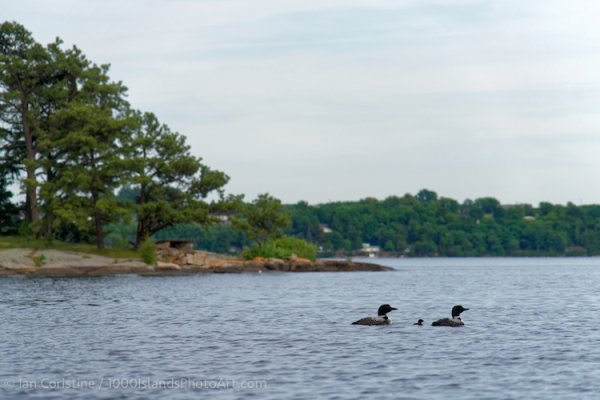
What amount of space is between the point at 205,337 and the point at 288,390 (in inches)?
505

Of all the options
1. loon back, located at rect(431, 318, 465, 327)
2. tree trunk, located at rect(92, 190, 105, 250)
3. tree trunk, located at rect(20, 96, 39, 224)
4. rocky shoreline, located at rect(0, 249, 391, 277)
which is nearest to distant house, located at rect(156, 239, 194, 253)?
rocky shoreline, located at rect(0, 249, 391, 277)

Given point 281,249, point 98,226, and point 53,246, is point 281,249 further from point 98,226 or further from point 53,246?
point 53,246

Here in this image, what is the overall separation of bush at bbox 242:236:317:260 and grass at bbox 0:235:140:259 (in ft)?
62.6

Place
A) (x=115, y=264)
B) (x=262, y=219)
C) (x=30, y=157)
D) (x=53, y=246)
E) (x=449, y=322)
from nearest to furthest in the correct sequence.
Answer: (x=449, y=322) → (x=115, y=264) → (x=53, y=246) → (x=30, y=157) → (x=262, y=219)

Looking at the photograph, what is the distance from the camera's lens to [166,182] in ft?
349

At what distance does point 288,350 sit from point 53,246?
224 ft

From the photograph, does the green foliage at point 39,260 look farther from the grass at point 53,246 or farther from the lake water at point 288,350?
the lake water at point 288,350

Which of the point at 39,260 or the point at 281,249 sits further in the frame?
the point at 281,249

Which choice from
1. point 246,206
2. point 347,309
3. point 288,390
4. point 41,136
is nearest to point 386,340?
point 288,390

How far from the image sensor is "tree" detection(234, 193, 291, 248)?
374ft

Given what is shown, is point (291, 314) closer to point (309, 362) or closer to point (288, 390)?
point (309, 362)

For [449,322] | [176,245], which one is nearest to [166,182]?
[176,245]

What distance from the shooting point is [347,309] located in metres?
51.9

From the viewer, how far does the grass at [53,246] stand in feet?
311
